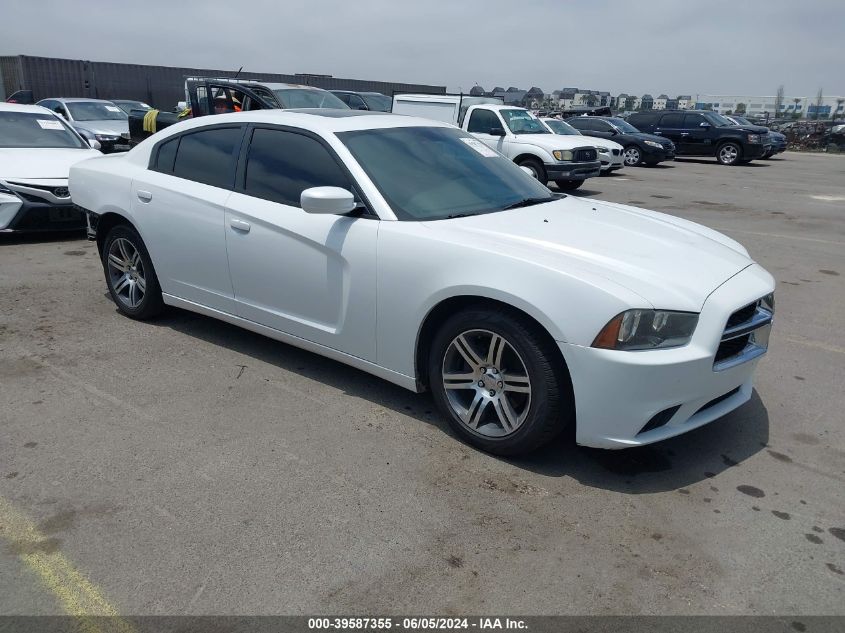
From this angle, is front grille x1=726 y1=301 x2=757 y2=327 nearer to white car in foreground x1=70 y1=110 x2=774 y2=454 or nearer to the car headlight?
white car in foreground x1=70 y1=110 x2=774 y2=454

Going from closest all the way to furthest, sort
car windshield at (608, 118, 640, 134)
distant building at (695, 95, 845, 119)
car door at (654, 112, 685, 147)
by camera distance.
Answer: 1. car windshield at (608, 118, 640, 134)
2. car door at (654, 112, 685, 147)
3. distant building at (695, 95, 845, 119)

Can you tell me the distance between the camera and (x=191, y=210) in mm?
4652

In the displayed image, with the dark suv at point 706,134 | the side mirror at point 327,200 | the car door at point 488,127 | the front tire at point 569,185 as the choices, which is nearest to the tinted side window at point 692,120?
the dark suv at point 706,134

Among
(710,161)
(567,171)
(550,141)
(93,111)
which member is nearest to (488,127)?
(550,141)

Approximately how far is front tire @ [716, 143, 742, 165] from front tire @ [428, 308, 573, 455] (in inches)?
841

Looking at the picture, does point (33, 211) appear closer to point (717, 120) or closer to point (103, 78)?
point (717, 120)

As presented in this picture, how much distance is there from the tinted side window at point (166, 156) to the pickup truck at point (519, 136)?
867 cm

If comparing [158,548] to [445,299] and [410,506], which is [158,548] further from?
[445,299]

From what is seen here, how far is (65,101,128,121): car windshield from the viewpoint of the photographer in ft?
52.1

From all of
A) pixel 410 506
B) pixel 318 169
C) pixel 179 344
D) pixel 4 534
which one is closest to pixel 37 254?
pixel 179 344

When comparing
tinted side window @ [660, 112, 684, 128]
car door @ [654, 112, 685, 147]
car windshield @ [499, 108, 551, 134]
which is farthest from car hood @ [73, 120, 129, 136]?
tinted side window @ [660, 112, 684, 128]

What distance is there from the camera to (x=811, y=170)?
2138 centimetres

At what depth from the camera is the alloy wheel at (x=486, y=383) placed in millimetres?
3395

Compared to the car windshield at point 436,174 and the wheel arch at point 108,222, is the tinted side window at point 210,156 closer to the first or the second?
the wheel arch at point 108,222
